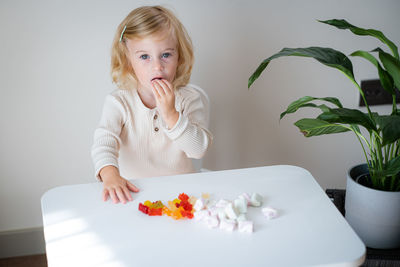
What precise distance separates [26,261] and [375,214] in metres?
1.37

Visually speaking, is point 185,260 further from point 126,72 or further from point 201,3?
point 201,3

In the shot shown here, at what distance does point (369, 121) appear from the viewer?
1.05m

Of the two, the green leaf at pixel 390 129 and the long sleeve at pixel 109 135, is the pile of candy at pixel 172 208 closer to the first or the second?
the long sleeve at pixel 109 135

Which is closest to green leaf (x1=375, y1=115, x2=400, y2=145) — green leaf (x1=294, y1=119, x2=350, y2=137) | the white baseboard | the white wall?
green leaf (x1=294, y1=119, x2=350, y2=137)

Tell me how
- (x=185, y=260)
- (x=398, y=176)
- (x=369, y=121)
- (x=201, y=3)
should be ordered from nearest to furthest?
(x=185, y=260) < (x=369, y=121) < (x=398, y=176) < (x=201, y=3)

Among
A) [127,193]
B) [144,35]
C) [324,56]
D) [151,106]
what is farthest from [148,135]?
[324,56]

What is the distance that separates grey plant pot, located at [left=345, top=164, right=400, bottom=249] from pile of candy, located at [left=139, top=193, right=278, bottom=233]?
281 mm

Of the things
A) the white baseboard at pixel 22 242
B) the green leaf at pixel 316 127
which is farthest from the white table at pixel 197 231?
the white baseboard at pixel 22 242

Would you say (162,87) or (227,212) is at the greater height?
(162,87)

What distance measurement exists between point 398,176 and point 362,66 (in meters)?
0.75

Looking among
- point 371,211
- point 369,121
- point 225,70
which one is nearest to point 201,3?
point 225,70

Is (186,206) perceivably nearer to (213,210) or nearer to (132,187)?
(213,210)

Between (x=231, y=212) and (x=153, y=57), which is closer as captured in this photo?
(x=231, y=212)

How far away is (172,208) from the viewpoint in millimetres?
1007
